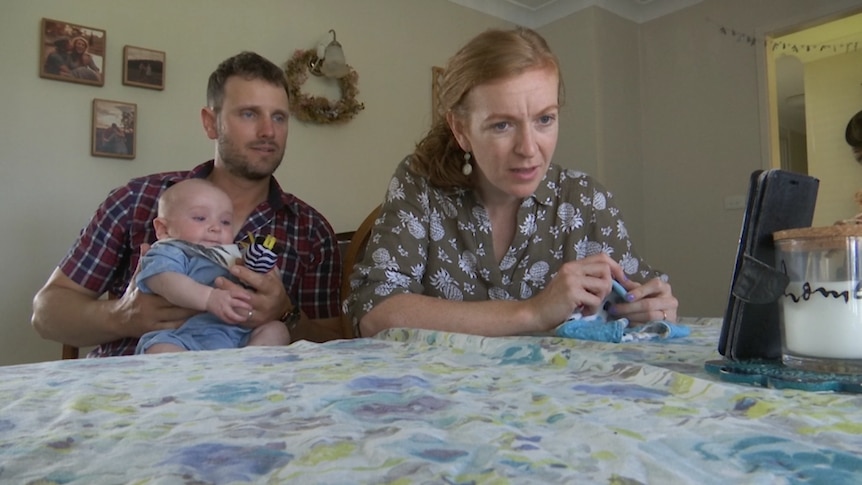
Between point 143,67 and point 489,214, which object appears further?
point 143,67

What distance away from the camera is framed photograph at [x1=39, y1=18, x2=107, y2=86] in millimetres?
2621

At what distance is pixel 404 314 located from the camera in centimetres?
109

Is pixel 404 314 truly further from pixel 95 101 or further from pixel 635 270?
pixel 95 101

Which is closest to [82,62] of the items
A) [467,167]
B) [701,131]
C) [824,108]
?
[467,167]

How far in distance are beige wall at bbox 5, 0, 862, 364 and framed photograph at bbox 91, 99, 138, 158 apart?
37 millimetres

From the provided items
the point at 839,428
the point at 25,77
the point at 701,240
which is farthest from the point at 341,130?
the point at 839,428

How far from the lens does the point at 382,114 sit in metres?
3.71

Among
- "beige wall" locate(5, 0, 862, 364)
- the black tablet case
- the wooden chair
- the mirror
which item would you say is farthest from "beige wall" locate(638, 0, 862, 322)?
the black tablet case

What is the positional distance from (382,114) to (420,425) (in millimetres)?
3389

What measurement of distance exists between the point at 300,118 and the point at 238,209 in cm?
170

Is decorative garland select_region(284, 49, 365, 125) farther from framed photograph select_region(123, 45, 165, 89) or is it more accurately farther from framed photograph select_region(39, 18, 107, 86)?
framed photograph select_region(39, 18, 107, 86)

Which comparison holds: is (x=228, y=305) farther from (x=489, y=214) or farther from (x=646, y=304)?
(x=646, y=304)

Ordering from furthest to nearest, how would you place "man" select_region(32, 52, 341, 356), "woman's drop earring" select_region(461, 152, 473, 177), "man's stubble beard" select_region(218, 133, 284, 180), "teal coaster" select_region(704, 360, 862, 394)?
1. "man's stubble beard" select_region(218, 133, 284, 180)
2. "man" select_region(32, 52, 341, 356)
3. "woman's drop earring" select_region(461, 152, 473, 177)
4. "teal coaster" select_region(704, 360, 862, 394)

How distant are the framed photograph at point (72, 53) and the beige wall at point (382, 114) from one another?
0.04m
